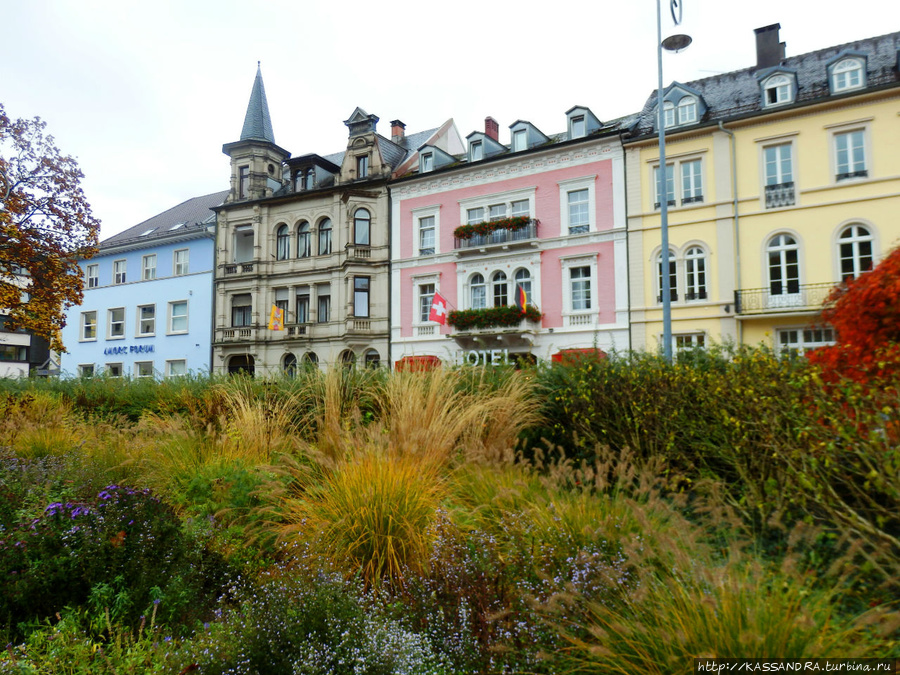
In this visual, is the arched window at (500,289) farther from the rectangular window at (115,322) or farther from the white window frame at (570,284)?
the rectangular window at (115,322)

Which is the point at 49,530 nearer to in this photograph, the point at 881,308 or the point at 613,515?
the point at 613,515

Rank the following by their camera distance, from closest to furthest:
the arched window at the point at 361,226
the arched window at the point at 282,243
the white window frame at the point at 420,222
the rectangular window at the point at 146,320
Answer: the white window frame at the point at 420,222
the arched window at the point at 361,226
the arched window at the point at 282,243
the rectangular window at the point at 146,320

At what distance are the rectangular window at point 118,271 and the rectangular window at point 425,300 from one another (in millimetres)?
19649

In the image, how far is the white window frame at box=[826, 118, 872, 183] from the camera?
17.5 metres

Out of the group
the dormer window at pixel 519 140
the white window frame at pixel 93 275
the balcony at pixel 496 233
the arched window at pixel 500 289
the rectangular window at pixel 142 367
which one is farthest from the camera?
the white window frame at pixel 93 275

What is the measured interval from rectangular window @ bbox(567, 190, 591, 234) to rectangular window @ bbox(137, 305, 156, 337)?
23186mm

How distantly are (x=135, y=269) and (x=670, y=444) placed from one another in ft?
114

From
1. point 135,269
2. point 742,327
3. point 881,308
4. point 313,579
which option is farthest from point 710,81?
point 135,269

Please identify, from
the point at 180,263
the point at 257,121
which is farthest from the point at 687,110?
the point at 180,263

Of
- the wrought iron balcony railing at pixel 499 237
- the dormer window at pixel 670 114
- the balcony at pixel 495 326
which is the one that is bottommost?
the balcony at pixel 495 326

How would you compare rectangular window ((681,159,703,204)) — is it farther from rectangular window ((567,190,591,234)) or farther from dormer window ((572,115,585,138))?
dormer window ((572,115,585,138))

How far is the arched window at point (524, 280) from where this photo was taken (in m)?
22.7

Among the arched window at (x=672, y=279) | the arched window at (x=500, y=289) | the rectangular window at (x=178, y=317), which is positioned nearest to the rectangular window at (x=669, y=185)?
the arched window at (x=672, y=279)

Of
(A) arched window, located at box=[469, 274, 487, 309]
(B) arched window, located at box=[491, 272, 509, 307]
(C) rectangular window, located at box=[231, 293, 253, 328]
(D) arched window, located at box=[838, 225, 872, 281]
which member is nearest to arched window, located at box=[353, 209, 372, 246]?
(A) arched window, located at box=[469, 274, 487, 309]
